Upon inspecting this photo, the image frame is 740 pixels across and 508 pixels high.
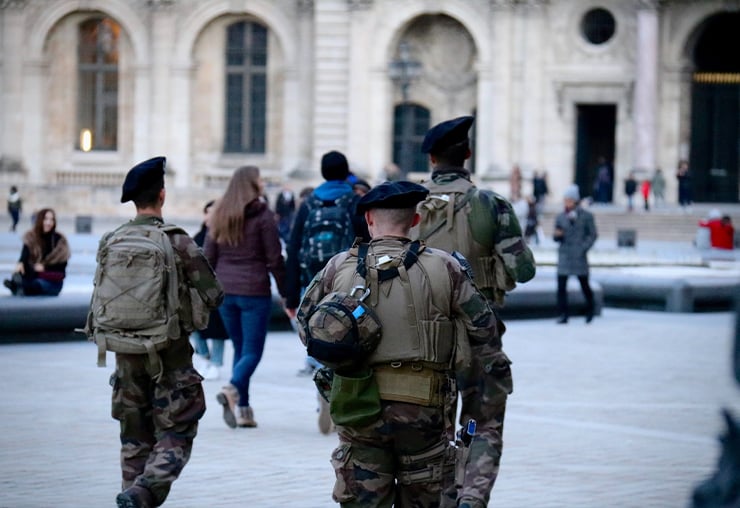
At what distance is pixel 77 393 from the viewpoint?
12.5 meters

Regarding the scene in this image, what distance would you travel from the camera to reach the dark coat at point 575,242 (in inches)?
745

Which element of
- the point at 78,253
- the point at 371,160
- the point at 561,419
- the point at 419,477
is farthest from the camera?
the point at 371,160

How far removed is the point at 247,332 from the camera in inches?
429

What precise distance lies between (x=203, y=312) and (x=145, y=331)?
0.34 m

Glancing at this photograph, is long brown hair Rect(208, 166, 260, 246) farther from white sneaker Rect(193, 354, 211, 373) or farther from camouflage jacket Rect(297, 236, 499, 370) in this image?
camouflage jacket Rect(297, 236, 499, 370)

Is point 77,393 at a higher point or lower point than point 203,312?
lower

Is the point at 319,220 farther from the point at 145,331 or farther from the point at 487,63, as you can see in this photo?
the point at 487,63

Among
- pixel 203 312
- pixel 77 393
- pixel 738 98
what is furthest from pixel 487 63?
pixel 203 312

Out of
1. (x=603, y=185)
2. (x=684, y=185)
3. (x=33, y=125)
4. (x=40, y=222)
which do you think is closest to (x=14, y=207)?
(x=33, y=125)

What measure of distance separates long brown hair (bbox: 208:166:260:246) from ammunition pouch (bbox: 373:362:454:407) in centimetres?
503

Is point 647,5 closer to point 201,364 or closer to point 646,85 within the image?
point 646,85

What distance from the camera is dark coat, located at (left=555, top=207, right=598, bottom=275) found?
18922 millimetres

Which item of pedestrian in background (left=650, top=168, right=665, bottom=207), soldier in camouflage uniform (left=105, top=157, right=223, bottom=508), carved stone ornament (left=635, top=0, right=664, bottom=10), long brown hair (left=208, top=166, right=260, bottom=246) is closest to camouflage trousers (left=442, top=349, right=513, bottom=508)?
soldier in camouflage uniform (left=105, top=157, right=223, bottom=508)

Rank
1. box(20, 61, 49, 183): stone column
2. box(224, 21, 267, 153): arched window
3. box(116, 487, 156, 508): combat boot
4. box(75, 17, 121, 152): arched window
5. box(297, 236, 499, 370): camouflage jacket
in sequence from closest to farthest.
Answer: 1. box(297, 236, 499, 370): camouflage jacket
2. box(116, 487, 156, 508): combat boot
3. box(224, 21, 267, 153): arched window
4. box(20, 61, 49, 183): stone column
5. box(75, 17, 121, 152): arched window
